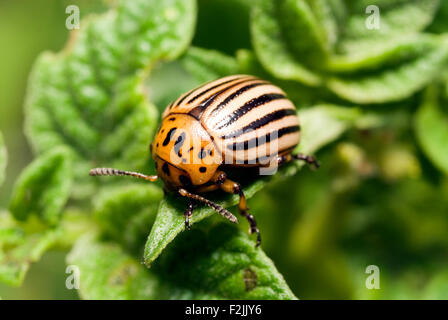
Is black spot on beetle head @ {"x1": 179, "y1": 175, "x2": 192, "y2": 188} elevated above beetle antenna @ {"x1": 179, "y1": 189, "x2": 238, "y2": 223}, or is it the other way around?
black spot on beetle head @ {"x1": 179, "y1": 175, "x2": 192, "y2": 188}

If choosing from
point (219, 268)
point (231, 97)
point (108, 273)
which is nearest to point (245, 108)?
point (231, 97)

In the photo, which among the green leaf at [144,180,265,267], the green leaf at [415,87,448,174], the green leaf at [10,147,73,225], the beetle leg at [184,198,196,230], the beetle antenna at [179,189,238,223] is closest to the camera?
the green leaf at [144,180,265,267]

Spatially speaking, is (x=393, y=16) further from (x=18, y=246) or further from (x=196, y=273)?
(x=18, y=246)

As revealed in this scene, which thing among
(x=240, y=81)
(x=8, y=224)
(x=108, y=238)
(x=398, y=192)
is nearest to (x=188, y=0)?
(x=240, y=81)

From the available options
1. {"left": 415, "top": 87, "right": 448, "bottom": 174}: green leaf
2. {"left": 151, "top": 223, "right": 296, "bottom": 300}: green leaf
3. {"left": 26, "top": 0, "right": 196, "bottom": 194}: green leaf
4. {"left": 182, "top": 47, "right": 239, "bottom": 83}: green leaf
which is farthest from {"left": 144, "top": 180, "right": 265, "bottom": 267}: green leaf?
{"left": 415, "top": 87, "right": 448, "bottom": 174}: green leaf

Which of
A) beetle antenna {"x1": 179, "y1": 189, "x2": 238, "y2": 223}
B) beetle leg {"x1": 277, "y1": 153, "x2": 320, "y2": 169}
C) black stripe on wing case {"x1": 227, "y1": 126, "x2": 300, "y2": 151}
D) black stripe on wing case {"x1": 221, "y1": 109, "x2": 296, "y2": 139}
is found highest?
black stripe on wing case {"x1": 221, "y1": 109, "x2": 296, "y2": 139}

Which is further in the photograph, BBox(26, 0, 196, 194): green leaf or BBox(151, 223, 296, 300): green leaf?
BBox(26, 0, 196, 194): green leaf

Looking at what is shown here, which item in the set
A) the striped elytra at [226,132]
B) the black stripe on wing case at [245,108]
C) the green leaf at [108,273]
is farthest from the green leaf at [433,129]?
the green leaf at [108,273]

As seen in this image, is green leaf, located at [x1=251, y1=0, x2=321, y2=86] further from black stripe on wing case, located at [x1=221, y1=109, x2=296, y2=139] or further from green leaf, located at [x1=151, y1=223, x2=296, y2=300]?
green leaf, located at [x1=151, y1=223, x2=296, y2=300]
